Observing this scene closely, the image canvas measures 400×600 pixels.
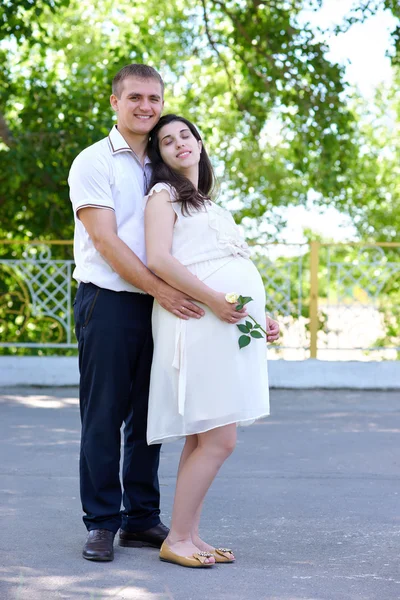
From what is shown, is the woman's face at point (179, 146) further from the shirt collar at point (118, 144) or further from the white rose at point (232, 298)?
the white rose at point (232, 298)

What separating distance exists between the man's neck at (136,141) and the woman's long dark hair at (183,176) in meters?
0.03

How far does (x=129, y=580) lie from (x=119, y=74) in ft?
6.50

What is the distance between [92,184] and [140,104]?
0.38 m

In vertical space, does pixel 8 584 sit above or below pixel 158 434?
below

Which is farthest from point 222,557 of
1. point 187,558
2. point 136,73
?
point 136,73

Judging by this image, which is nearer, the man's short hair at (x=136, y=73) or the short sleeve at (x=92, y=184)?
the short sleeve at (x=92, y=184)

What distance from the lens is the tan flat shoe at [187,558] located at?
368cm

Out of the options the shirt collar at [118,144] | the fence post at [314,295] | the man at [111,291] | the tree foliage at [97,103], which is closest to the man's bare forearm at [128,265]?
the man at [111,291]

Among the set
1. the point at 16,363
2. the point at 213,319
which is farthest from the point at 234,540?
the point at 16,363

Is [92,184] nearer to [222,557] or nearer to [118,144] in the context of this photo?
[118,144]

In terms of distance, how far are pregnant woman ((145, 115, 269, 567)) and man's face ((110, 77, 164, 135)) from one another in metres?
0.10

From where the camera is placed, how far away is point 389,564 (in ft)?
12.5

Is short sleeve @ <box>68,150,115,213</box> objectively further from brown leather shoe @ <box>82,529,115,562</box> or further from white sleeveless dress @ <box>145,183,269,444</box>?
brown leather shoe @ <box>82,529,115,562</box>

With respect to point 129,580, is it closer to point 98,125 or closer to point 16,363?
point 16,363
